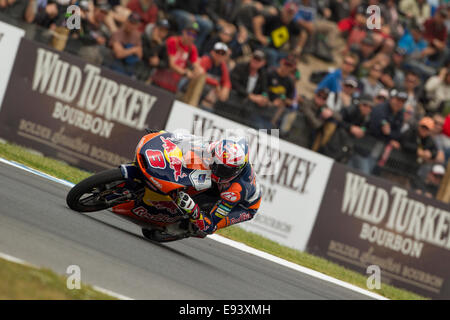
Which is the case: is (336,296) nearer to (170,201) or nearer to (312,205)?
(170,201)

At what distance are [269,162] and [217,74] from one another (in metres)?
1.88

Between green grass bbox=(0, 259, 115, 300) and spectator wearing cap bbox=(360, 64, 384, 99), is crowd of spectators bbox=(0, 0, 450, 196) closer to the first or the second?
spectator wearing cap bbox=(360, 64, 384, 99)

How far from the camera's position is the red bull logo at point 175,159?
800cm

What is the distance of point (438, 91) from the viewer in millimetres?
17406

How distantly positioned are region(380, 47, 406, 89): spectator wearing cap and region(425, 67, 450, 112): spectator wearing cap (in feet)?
2.09

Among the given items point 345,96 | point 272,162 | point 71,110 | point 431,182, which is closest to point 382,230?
point 431,182

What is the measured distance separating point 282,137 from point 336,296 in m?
4.46

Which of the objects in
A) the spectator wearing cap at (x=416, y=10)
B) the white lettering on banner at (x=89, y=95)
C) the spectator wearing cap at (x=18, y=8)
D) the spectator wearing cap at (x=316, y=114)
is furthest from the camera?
the spectator wearing cap at (x=416, y=10)

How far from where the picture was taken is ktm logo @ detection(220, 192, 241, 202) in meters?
8.38

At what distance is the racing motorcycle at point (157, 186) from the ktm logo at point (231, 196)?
0.18 meters

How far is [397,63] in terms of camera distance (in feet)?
59.1

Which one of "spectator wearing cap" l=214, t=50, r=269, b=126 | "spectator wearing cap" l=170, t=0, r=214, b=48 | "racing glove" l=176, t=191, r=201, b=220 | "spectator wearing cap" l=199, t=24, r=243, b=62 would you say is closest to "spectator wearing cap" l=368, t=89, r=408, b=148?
"spectator wearing cap" l=214, t=50, r=269, b=126

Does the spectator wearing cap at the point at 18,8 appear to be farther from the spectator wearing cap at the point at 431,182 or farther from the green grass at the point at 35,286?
the green grass at the point at 35,286

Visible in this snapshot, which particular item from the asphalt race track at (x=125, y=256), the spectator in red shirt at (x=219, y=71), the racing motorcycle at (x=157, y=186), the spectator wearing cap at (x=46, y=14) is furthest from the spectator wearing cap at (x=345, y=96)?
the racing motorcycle at (x=157, y=186)
